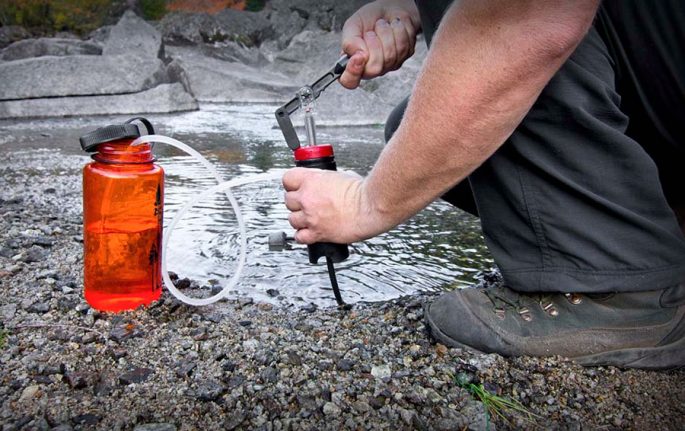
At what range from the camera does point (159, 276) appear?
1650 millimetres

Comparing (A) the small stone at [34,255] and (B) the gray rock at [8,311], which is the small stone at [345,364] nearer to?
(B) the gray rock at [8,311]

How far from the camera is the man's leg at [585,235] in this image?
132 centimetres

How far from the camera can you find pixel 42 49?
10484 millimetres

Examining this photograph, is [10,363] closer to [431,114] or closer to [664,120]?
[431,114]

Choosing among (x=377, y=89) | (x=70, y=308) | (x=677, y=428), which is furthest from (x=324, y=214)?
(x=377, y=89)

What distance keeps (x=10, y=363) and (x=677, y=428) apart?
154 cm

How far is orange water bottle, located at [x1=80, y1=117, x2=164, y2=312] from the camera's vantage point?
4.84ft

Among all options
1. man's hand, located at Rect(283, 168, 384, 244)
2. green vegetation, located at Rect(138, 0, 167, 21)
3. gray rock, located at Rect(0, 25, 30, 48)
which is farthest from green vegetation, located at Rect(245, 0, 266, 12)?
man's hand, located at Rect(283, 168, 384, 244)

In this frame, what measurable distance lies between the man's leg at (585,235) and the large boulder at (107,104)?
234 inches

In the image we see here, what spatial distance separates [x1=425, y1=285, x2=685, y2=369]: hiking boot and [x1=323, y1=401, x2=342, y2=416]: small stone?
1.40 feet

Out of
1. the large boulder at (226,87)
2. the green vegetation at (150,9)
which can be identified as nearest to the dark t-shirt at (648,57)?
the large boulder at (226,87)

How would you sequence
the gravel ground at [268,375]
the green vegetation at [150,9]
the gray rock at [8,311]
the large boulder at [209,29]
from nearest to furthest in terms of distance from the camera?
1. the gravel ground at [268,375]
2. the gray rock at [8,311]
3. the large boulder at [209,29]
4. the green vegetation at [150,9]

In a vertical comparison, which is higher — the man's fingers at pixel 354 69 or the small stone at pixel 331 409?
the man's fingers at pixel 354 69

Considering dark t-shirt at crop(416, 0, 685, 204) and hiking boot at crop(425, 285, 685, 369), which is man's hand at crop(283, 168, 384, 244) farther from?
dark t-shirt at crop(416, 0, 685, 204)
